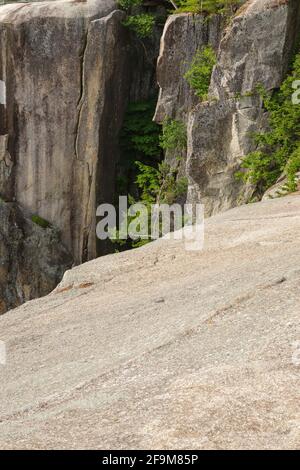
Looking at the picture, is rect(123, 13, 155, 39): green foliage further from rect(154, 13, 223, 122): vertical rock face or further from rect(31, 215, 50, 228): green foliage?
rect(31, 215, 50, 228): green foliage

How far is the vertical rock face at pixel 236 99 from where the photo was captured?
1755cm

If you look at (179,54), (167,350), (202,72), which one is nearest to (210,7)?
(179,54)

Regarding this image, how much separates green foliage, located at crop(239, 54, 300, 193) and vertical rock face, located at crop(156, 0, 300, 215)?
0.32 meters

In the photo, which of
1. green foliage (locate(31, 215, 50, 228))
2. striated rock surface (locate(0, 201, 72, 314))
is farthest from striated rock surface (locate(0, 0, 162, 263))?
striated rock surface (locate(0, 201, 72, 314))

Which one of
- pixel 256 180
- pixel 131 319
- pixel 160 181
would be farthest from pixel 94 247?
pixel 131 319

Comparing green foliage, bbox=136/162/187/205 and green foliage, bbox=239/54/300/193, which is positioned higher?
green foliage, bbox=239/54/300/193

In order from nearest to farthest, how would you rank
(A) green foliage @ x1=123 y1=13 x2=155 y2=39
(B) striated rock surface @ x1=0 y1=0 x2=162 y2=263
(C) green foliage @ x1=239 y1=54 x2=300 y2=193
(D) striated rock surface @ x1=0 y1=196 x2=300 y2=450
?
(D) striated rock surface @ x1=0 y1=196 x2=300 y2=450 → (C) green foliage @ x1=239 y1=54 x2=300 y2=193 → (B) striated rock surface @ x1=0 y1=0 x2=162 y2=263 → (A) green foliage @ x1=123 y1=13 x2=155 y2=39

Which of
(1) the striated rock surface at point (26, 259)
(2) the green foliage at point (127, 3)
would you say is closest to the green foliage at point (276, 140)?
(2) the green foliage at point (127, 3)

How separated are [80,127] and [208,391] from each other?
17.2 m

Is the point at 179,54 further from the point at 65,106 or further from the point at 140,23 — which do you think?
the point at 65,106

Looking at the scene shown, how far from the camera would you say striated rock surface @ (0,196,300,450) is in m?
5.45

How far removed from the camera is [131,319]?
27.7 ft

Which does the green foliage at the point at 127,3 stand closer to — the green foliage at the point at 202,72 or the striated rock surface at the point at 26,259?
the green foliage at the point at 202,72

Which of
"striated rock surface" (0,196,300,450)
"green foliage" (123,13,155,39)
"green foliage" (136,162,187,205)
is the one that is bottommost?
"green foliage" (136,162,187,205)
